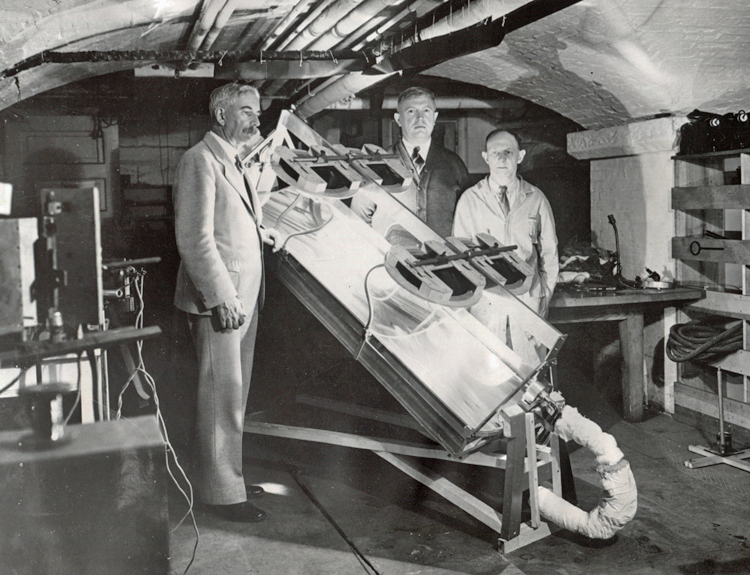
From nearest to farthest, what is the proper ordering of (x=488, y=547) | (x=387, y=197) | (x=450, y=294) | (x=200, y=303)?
1. (x=450, y=294)
2. (x=488, y=547)
3. (x=200, y=303)
4. (x=387, y=197)

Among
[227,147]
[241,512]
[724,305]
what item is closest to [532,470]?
[241,512]

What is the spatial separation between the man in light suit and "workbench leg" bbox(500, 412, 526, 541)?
110 cm

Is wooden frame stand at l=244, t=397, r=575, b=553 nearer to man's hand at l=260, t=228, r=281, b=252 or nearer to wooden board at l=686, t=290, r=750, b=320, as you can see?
man's hand at l=260, t=228, r=281, b=252

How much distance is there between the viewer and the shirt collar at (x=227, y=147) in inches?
120

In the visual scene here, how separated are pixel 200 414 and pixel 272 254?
0.80 m

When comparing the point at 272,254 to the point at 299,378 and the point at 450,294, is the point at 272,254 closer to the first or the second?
the point at 450,294

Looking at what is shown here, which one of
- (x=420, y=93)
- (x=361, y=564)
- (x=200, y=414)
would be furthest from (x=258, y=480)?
(x=420, y=93)

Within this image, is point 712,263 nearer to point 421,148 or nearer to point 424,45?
point 421,148

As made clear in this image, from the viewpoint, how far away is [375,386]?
4324 mm

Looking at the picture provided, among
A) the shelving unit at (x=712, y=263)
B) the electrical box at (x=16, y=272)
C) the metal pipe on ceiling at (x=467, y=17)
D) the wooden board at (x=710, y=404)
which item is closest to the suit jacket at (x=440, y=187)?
the metal pipe on ceiling at (x=467, y=17)

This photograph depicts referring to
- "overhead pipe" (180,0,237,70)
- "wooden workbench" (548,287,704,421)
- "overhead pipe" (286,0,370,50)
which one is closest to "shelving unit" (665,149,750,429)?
"wooden workbench" (548,287,704,421)

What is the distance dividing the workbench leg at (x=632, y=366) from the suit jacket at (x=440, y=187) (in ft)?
4.74

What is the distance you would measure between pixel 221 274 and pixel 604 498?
1.82 metres

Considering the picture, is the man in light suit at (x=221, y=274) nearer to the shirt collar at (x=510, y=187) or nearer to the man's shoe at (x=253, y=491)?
the man's shoe at (x=253, y=491)
